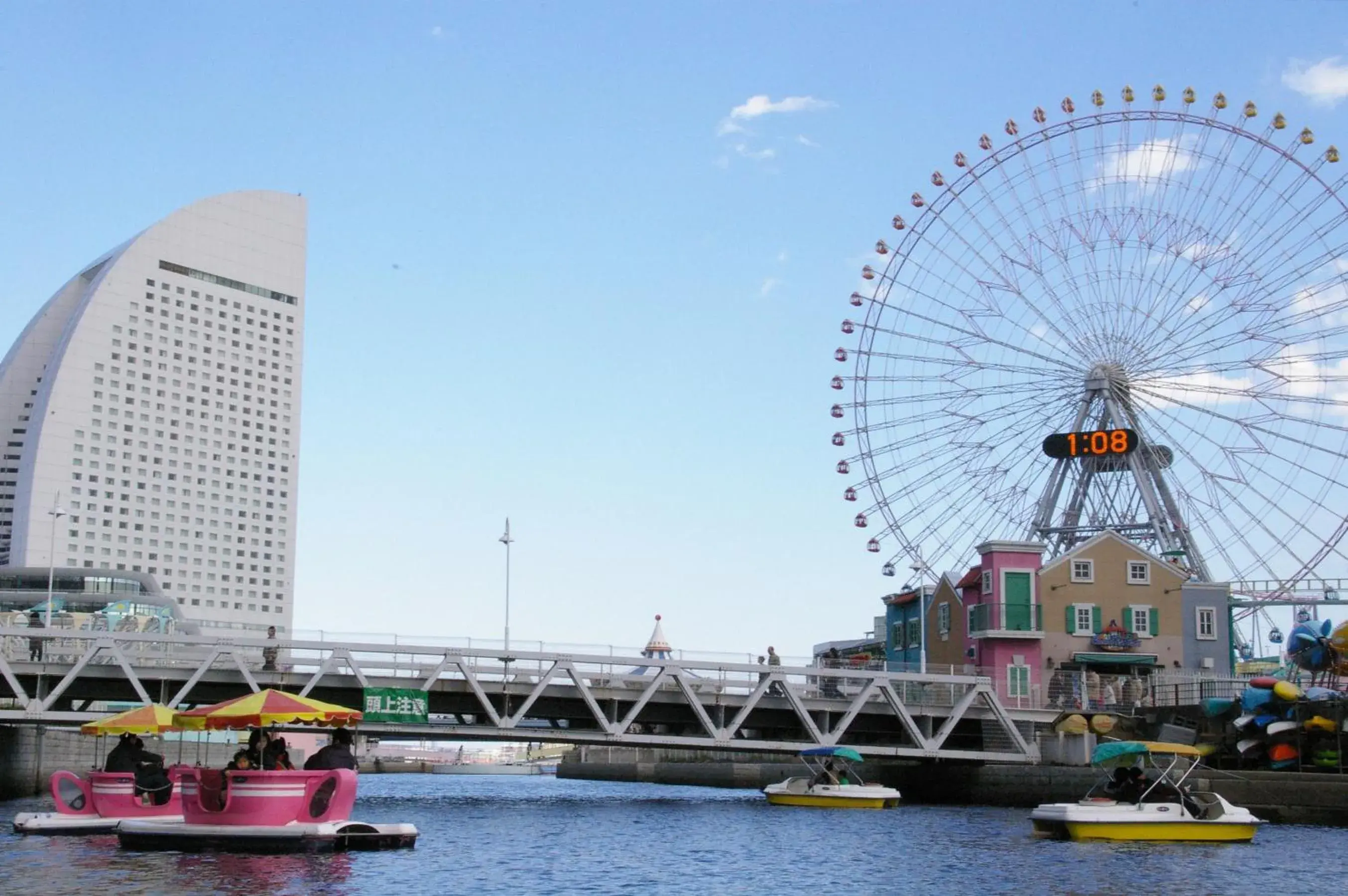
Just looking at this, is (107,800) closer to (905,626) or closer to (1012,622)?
(1012,622)

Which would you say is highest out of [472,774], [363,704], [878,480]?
[878,480]

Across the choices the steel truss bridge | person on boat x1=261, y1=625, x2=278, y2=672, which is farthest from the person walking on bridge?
person on boat x1=261, y1=625, x2=278, y2=672

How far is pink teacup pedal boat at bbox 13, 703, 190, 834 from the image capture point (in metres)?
43.2

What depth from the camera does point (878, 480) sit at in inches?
3408

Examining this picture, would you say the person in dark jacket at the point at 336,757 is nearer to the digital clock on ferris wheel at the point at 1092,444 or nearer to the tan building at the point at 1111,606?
the tan building at the point at 1111,606

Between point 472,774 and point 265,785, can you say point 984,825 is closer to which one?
point 265,785

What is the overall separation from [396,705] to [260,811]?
91.8 feet

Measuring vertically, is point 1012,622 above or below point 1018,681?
above

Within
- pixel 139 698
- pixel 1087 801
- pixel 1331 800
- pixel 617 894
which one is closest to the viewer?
pixel 617 894

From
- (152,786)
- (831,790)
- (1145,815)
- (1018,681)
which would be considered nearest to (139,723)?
(152,786)

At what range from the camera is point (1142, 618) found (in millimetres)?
82938

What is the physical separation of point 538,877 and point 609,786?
79041mm

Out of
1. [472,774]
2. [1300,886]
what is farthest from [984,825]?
[472,774]

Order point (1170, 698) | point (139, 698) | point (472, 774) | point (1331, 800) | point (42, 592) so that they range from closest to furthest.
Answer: point (1331, 800)
point (139, 698)
point (1170, 698)
point (472, 774)
point (42, 592)
